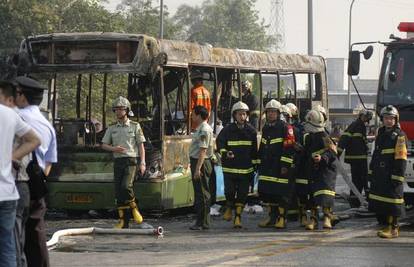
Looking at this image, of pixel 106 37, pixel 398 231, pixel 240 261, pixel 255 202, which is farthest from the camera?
pixel 255 202

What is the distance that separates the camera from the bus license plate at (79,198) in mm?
15227

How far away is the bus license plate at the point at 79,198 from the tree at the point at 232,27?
93.5m

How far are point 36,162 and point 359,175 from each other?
399 inches

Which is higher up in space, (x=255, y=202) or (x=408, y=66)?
(x=408, y=66)

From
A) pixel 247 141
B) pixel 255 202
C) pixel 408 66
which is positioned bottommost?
pixel 255 202

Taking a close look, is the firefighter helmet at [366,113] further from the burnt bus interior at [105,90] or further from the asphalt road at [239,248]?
the asphalt road at [239,248]

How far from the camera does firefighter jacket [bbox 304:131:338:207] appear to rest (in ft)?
46.6

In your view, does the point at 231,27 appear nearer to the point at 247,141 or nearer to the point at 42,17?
the point at 42,17

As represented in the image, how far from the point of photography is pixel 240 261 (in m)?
11.0

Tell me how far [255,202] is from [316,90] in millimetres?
4535

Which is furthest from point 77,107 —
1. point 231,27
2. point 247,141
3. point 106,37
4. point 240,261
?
point 231,27

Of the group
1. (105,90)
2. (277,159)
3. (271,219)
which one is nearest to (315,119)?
(277,159)

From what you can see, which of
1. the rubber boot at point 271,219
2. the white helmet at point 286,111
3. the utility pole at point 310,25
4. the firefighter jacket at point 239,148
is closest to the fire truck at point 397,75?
the white helmet at point 286,111

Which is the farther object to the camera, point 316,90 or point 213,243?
point 316,90
